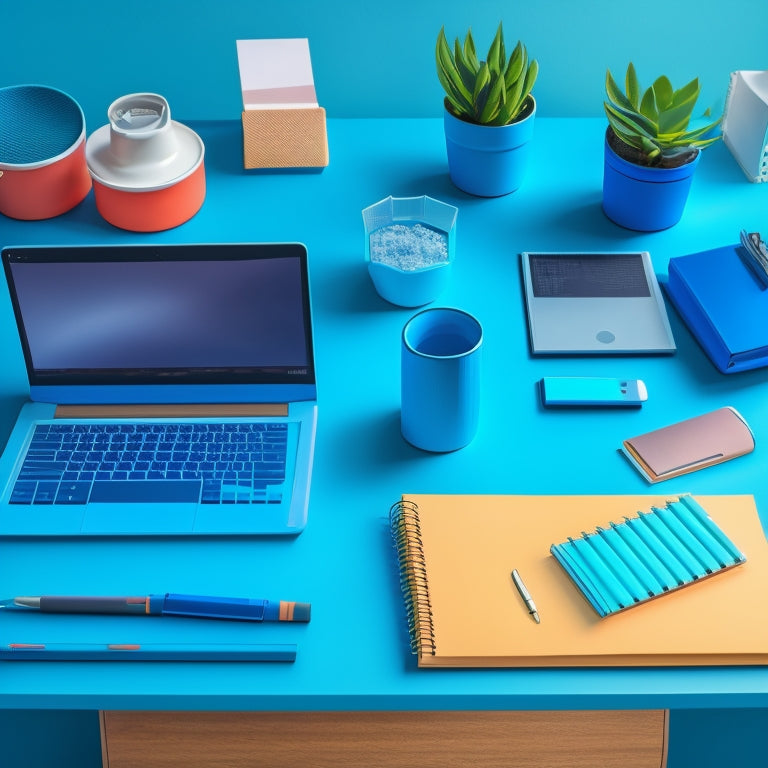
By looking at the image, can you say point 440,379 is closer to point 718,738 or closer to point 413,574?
point 413,574

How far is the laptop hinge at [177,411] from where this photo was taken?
3.64 feet

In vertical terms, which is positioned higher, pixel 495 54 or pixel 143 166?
pixel 495 54

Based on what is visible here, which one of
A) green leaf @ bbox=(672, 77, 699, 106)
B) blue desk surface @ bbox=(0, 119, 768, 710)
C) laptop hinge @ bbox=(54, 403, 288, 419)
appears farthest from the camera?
green leaf @ bbox=(672, 77, 699, 106)

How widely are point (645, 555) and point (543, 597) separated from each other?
11 centimetres

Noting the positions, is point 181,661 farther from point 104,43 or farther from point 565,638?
point 104,43

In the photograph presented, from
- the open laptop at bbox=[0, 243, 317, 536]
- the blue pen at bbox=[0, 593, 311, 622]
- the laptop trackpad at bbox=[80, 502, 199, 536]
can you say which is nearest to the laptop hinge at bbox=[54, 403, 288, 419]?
the open laptop at bbox=[0, 243, 317, 536]

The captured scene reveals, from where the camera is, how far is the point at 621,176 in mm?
1324

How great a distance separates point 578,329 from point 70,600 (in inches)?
25.7

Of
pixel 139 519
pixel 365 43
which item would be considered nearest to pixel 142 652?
pixel 139 519

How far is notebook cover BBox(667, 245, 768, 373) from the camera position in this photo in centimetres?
114

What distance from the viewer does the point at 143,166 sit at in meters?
1.31

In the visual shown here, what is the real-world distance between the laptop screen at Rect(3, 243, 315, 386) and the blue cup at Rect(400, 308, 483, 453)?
117 millimetres

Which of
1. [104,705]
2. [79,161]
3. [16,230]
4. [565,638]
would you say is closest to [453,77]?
[79,161]

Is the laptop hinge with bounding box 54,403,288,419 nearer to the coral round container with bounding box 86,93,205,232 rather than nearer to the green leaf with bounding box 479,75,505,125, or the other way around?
the coral round container with bounding box 86,93,205,232
